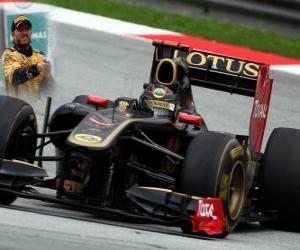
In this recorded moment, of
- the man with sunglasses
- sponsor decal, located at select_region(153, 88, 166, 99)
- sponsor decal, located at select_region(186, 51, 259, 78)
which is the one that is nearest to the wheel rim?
sponsor decal, located at select_region(153, 88, 166, 99)

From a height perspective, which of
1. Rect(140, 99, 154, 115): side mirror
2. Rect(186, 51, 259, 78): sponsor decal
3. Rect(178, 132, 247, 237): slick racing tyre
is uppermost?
Rect(186, 51, 259, 78): sponsor decal

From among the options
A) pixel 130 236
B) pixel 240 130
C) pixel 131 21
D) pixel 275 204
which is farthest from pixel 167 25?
pixel 130 236

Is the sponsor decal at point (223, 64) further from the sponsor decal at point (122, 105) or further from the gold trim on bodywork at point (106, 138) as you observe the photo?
the gold trim on bodywork at point (106, 138)

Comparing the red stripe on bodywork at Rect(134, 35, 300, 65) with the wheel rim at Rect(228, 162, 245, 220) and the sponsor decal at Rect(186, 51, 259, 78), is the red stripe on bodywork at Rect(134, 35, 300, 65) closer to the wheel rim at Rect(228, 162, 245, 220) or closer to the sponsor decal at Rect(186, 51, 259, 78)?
the sponsor decal at Rect(186, 51, 259, 78)

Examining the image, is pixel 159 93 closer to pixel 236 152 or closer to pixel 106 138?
pixel 236 152

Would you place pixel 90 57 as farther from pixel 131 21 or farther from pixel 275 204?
pixel 275 204

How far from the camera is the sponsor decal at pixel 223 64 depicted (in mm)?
9422

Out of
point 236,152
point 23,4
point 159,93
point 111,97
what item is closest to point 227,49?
point 111,97

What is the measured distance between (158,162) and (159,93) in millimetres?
584

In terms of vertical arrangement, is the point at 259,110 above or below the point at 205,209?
above

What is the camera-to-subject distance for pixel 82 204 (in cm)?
749

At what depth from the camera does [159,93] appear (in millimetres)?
8414

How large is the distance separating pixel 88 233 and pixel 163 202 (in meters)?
1.09

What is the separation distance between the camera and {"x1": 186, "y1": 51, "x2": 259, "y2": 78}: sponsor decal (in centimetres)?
942
